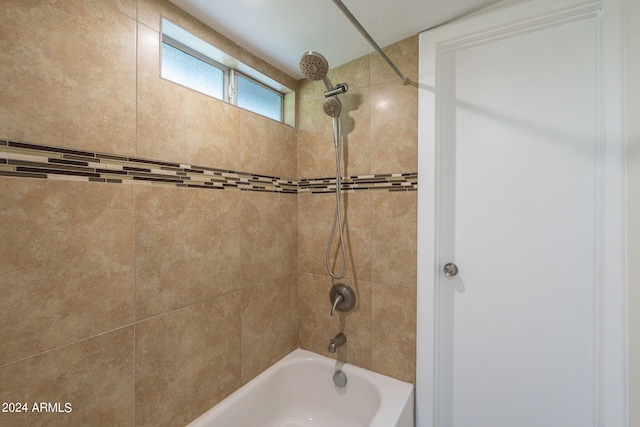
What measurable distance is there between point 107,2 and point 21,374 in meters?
1.21

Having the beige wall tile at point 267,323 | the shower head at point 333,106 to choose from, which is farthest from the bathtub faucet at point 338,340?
the shower head at point 333,106

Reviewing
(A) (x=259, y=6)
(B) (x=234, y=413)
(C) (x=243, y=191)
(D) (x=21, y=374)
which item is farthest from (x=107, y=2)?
(B) (x=234, y=413)

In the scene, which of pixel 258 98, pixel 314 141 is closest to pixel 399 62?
pixel 314 141

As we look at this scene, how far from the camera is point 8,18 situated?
0.75 metres

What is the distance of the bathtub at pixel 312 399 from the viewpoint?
1.28m

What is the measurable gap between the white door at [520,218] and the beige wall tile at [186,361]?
3.31 ft

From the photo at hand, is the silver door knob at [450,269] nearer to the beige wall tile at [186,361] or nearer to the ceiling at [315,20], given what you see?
the beige wall tile at [186,361]

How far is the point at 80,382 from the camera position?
34.3 inches

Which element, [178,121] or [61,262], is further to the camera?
[178,121]

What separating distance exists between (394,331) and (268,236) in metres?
0.88

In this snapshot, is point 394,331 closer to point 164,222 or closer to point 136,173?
point 164,222

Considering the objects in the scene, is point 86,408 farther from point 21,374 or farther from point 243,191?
point 243,191

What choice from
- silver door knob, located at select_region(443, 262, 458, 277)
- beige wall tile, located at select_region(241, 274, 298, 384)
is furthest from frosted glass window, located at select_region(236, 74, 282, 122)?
silver door knob, located at select_region(443, 262, 458, 277)

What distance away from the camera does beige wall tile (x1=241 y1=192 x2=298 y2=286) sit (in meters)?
1.43
